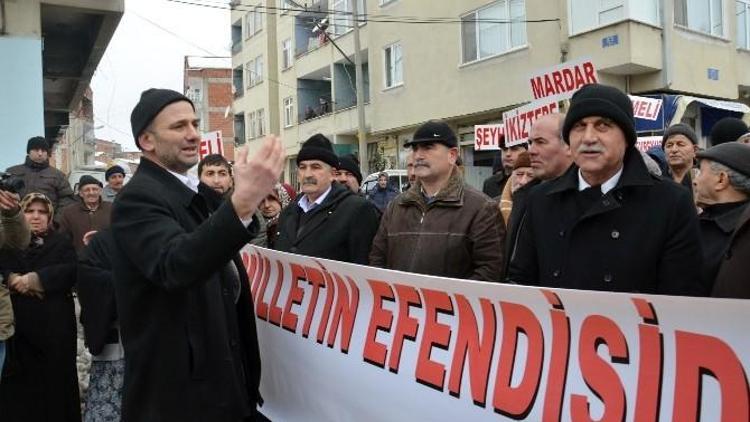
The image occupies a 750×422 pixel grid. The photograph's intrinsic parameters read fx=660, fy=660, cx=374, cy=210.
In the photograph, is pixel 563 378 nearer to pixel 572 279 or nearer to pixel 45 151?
pixel 572 279

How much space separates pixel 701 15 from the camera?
55.6ft

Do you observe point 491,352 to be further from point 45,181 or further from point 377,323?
point 45,181

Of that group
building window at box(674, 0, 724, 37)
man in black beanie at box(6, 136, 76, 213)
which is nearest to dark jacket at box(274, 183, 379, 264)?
man in black beanie at box(6, 136, 76, 213)

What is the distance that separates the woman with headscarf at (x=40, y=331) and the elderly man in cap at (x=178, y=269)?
2452 mm

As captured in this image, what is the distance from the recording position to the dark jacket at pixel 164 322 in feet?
7.72

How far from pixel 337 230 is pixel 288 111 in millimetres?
29689

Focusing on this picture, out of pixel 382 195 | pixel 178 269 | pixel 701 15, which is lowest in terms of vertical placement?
pixel 178 269

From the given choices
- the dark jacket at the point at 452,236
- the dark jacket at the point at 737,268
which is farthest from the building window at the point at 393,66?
the dark jacket at the point at 737,268

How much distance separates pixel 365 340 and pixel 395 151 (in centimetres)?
2085

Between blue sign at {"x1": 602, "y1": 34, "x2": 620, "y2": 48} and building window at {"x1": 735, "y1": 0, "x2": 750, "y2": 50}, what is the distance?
214 inches

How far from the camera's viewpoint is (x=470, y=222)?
12.0 feet

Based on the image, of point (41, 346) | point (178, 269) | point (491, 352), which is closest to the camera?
point (178, 269)

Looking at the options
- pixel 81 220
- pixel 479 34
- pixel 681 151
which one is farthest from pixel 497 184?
pixel 479 34

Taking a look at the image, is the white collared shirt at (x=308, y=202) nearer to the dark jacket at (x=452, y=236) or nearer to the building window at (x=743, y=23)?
the dark jacket at (x=452, y=236)
